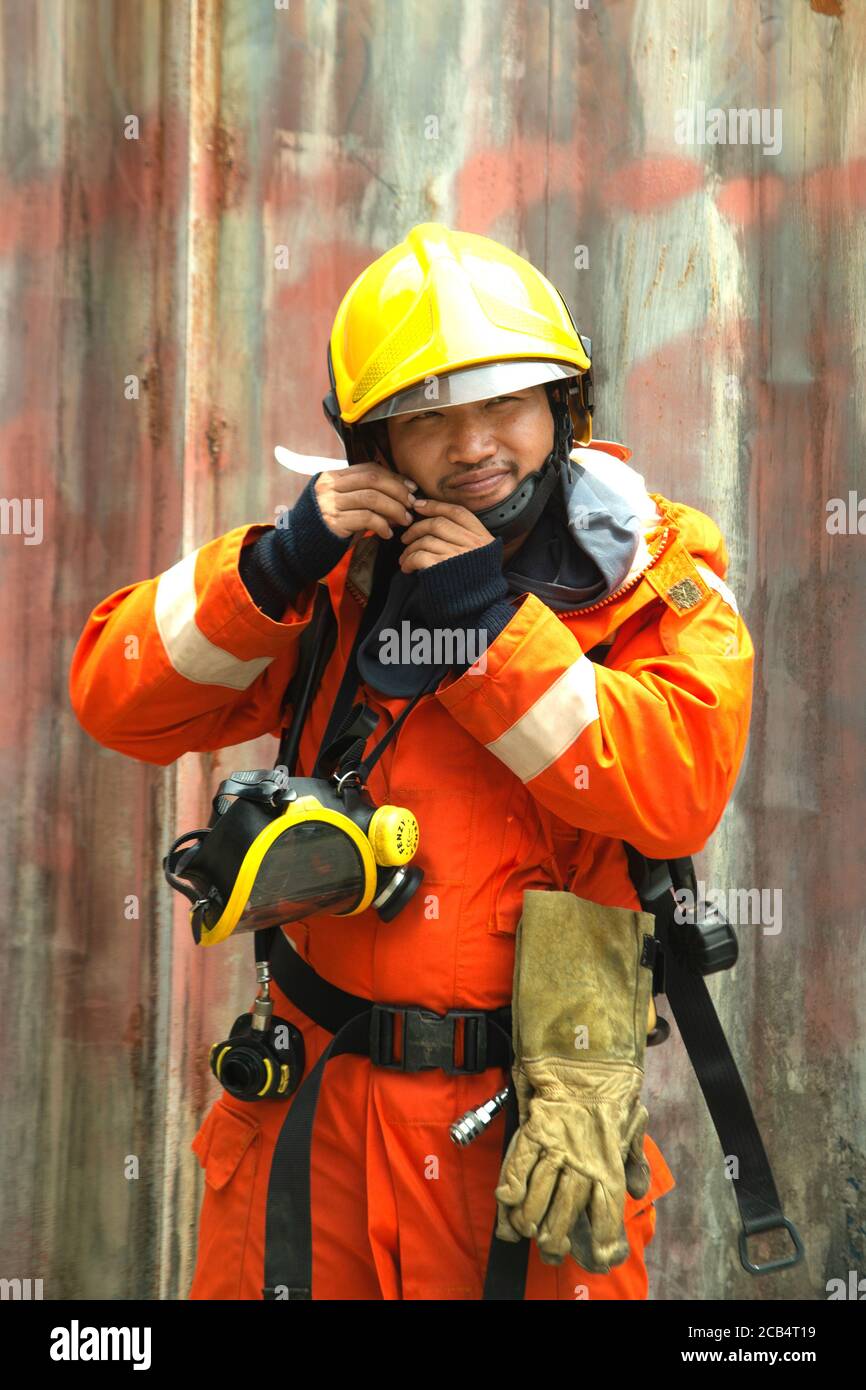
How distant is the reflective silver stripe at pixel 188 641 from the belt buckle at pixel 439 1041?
0.59 meters

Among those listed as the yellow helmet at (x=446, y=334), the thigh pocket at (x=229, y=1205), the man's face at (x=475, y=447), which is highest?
the yellow helmet at (x=446, y=334)

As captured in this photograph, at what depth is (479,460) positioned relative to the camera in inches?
85.0

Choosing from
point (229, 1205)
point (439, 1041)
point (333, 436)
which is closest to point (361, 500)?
point (439, 1041)

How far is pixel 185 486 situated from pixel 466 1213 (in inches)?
76.6

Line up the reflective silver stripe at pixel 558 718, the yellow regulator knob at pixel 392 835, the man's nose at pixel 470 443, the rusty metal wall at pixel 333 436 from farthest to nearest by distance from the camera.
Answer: the rusty metal wall at pixel 333 436 < the man's nose at pixel 470 443 < the yellow regulator knob at pixel 392 835 < the reflective silver stripe at pixel 558 718

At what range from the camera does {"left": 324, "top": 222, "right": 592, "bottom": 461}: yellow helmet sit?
6.97ft

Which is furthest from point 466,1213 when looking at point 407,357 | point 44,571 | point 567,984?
point 44,571

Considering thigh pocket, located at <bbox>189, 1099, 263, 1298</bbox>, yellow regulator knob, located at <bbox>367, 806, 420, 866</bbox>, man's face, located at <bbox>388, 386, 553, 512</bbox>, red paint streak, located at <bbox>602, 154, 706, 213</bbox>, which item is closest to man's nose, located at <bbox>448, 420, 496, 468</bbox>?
man's face, located at <bbox>388, 386, 553, 512</bbox>

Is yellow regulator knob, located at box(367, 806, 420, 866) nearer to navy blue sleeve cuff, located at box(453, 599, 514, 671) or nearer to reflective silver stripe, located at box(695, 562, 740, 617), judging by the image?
navy blue sleeve cuff, located at box(453, 599, 514, 671)

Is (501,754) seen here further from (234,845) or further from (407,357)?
(407,357)

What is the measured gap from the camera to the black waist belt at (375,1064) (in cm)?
208

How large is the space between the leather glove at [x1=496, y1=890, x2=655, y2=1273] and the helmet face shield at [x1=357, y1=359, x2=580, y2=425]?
76cm

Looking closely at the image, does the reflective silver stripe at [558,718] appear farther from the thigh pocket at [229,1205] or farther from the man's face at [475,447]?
the thigh pocket at [229,1205]

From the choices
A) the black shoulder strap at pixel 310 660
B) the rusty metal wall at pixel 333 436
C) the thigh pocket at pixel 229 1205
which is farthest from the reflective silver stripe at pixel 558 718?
the rusty metal wall at pixel 333 436
